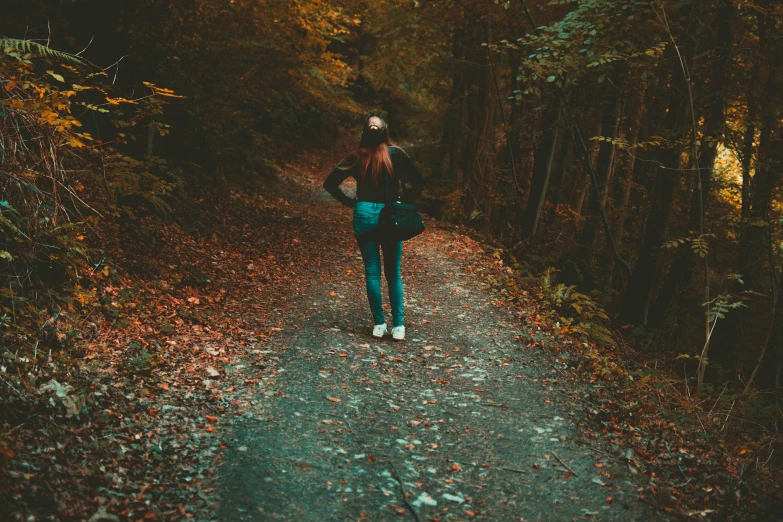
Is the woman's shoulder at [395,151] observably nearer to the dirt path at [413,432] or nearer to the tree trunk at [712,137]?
the dirt path at [413,432]

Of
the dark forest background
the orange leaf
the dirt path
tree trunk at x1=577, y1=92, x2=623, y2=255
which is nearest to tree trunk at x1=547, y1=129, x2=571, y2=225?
the dark forest background

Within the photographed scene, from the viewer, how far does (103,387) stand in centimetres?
436

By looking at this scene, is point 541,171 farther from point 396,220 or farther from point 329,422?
point 329,422

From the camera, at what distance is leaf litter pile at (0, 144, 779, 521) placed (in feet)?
11.5

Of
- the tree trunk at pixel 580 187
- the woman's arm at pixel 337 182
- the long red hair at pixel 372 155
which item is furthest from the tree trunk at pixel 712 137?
the woman's arm at pixel 337 182

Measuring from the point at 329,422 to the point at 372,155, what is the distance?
285 cm

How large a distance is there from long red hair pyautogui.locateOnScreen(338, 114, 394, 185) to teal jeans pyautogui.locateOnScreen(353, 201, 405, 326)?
342 mm

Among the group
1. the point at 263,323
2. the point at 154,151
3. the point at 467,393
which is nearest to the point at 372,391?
the point at 467,393

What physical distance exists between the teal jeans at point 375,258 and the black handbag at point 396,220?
84mm

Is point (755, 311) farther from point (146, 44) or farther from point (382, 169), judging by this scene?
point (146, 44)

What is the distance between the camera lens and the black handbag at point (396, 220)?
612cm

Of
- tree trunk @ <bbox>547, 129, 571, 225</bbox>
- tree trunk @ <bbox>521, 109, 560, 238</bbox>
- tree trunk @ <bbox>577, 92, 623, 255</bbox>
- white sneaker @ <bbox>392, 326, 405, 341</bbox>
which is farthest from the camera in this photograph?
tree trunk @ <bbox>547, 129, 571, 225</bbox>

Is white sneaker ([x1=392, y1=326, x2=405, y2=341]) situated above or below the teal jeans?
Result: below

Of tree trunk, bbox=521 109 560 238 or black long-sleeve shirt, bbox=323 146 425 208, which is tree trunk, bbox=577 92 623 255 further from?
black long-sleeve shirt, bbox=323 146 425 208
